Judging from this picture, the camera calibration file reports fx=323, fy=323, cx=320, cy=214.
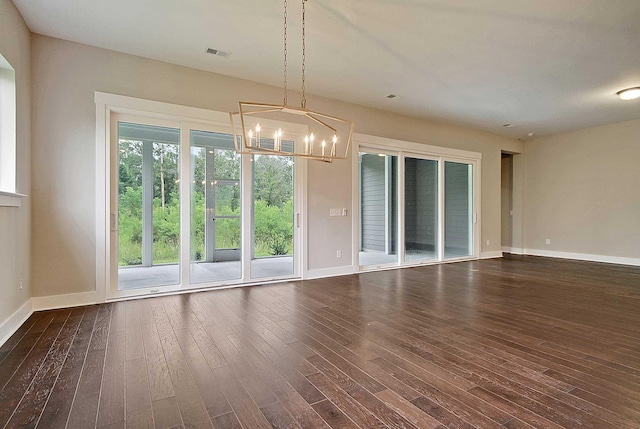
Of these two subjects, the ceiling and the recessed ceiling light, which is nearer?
the ceiling

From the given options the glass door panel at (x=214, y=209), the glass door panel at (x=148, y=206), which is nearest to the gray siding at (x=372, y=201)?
the glass door panel at (x=214, y=209)

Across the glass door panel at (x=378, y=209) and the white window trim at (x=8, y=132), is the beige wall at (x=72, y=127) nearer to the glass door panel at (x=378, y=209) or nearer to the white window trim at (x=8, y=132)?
the white window trim at (x=8, y=132)

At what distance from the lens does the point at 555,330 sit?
3047mm

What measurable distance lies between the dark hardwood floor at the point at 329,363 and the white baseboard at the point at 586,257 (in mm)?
3941

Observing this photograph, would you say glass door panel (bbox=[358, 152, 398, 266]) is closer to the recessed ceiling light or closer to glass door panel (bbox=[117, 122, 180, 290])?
glass door panel (bbox=[117, 122, 180, 290])

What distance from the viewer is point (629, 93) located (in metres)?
5.13

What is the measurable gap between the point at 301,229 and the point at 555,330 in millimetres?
3506

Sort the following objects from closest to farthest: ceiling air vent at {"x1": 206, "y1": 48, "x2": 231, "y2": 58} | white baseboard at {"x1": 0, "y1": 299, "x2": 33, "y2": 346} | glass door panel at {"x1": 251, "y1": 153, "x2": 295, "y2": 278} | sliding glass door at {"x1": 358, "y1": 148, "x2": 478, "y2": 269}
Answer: white baseboard at {"x1": 0, "y1": 299, "x2": 33, "y2": 346}
ceiling air vent at {"x1": 206, "y1": 48, "x2": 231, "y2": 58}
glass door panel at {"x1": 251, "y1": 153, "x2": 295, "y2": 278}
sliding glass door at {"x1": 358, "y1": 148, "x2": 478, "y2": 269}

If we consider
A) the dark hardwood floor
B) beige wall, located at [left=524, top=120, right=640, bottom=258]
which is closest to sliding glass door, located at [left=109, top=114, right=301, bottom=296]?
the dark hardwood floor

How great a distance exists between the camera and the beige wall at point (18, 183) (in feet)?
9.33

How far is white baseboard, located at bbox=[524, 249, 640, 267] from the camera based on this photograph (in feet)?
23.0

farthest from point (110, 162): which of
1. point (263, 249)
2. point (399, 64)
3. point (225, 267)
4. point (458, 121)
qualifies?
point (458, 121)

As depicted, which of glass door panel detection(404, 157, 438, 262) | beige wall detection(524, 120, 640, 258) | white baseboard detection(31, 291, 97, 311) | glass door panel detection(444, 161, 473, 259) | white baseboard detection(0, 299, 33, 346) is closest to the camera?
white baseboard detection(0, 299, 33, 346)

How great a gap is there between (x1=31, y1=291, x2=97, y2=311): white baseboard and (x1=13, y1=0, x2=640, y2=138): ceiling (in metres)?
2.98
